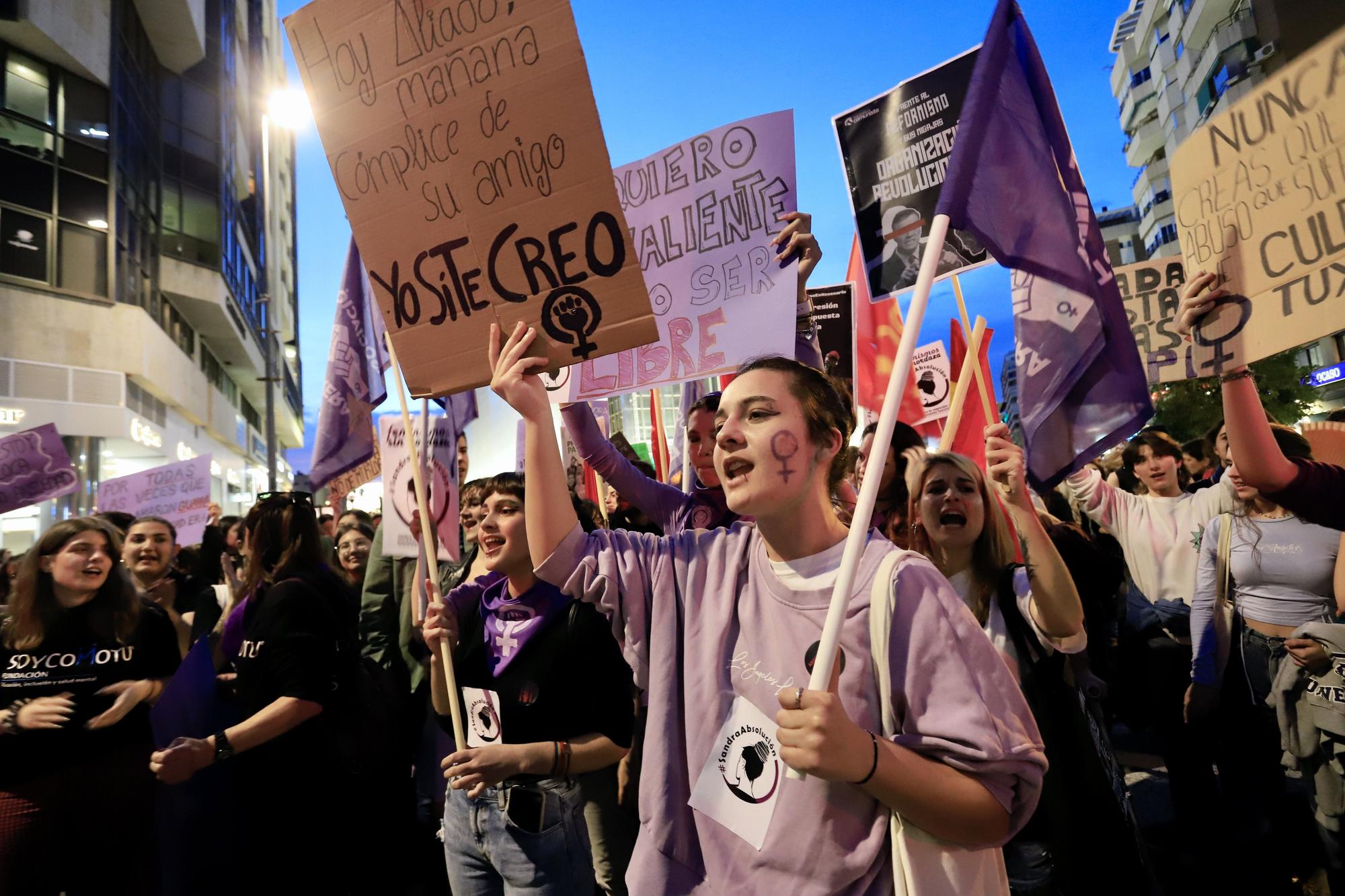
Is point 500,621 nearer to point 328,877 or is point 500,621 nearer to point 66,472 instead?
point 328,877

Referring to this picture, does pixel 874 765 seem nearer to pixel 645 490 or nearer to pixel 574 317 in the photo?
pixel 574 317

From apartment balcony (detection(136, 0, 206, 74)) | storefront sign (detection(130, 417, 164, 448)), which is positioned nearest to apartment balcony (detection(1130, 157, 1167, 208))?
apartment balcony (detection(136, 0, 206, 74))

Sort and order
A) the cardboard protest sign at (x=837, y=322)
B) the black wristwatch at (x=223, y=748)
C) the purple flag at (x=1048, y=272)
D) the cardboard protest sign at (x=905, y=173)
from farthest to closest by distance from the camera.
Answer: the cardboard protest sign at (x=837, y=322) → the cardboard protest sign at (x=905, y=173) → the black wristwatch at (x=223, y=748) → the purple flag at (x=1048, y=272)

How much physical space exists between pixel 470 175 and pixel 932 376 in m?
5.31

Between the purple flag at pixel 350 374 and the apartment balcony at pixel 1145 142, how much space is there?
5314 centimetres

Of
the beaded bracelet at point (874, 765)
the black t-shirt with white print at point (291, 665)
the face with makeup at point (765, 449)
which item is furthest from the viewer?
the black t-shirt with white print at point (291, 665)

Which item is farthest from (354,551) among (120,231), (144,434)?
(120,231)

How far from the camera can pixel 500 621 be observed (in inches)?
109

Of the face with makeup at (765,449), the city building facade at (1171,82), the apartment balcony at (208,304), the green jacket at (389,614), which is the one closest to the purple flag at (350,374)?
the green jacket at (389,614)

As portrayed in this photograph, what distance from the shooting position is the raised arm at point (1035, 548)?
2.18 metres

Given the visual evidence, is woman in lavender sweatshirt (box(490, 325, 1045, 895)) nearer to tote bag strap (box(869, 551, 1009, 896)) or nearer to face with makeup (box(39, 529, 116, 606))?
tote bag strap (box(869, 551, 1009, 896))

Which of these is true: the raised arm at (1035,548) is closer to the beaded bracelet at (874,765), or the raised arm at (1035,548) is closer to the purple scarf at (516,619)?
the beaded bracelet at (874,765)

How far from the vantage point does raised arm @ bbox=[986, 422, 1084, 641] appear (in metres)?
2.18

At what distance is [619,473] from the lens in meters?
3.37
